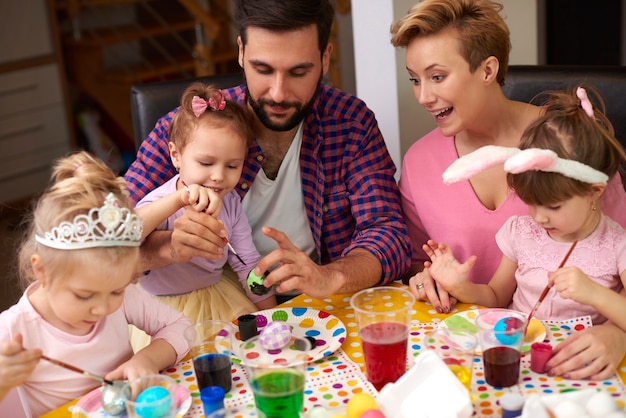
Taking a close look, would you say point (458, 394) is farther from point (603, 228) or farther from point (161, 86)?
point (161, 86)

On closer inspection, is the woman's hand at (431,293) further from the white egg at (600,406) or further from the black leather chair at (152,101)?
the black leather chair at (152,101)

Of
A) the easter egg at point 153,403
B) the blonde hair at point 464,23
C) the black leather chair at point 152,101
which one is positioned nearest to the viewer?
the easter egg at point 153,403

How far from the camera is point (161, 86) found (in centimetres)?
252

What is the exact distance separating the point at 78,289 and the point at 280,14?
1.02 metres

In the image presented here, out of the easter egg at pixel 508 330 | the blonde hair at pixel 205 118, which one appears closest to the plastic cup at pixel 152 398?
the easter egg at pixel 508 330

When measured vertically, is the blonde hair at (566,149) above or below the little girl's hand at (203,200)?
above

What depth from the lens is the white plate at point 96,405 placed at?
1.44 metres

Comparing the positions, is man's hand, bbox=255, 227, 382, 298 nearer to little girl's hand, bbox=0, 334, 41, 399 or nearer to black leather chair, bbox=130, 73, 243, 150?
little girl's hand, bbox=0, 334, 41, 399

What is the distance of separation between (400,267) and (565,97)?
641 millimetres

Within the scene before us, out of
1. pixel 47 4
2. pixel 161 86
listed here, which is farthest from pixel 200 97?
pixel 47 4

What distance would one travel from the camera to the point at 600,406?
122 centimetres

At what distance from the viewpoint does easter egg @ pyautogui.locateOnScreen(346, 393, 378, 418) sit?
4.30 feet

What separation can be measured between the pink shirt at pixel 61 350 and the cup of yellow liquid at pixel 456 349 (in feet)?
1.77

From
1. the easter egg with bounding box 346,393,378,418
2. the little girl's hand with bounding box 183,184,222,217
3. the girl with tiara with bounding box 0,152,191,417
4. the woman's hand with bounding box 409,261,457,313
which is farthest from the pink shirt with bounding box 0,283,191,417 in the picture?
the woman's hand with bounding box 409,261,457,313
